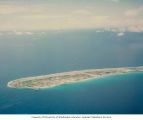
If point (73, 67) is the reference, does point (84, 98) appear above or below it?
below

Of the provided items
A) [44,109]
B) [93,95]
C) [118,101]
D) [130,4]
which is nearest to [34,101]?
[44,109]

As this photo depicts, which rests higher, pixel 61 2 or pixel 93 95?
pixel 61 2

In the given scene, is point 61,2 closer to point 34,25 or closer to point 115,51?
point 34,25

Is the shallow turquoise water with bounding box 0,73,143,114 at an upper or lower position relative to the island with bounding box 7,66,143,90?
lower
